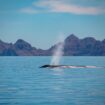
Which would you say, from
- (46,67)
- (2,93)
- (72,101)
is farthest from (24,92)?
(46,67)

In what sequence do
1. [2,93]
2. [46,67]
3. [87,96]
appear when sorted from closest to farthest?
1. [87,96]
2. [2,93]
3. [46,67]

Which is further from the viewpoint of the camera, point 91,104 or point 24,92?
point 24,92

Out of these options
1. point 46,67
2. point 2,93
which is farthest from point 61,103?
point 46,67

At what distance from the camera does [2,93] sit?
72.4m

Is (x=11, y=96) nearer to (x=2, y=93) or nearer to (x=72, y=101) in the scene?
(x=2, y=93)

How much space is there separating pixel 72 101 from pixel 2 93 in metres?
16.0

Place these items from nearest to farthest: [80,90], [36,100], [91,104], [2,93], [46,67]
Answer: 1. [91,104]
2. [36,100]
3. [2,93]
4. [80,90]
5. [46,67]

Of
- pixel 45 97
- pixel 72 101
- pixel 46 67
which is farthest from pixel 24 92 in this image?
pixel 46 67

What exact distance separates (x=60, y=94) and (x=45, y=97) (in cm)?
519

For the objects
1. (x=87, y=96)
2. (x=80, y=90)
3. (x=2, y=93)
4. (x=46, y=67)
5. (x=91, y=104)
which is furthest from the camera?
(x=46, y=67)

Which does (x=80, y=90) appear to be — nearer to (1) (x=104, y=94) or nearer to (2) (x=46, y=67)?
(1) (x=104, y=94)

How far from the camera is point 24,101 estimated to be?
62.1 meters

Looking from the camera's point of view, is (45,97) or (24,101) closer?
(24,101)

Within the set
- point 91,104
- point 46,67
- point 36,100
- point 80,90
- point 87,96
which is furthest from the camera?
point 46,67
